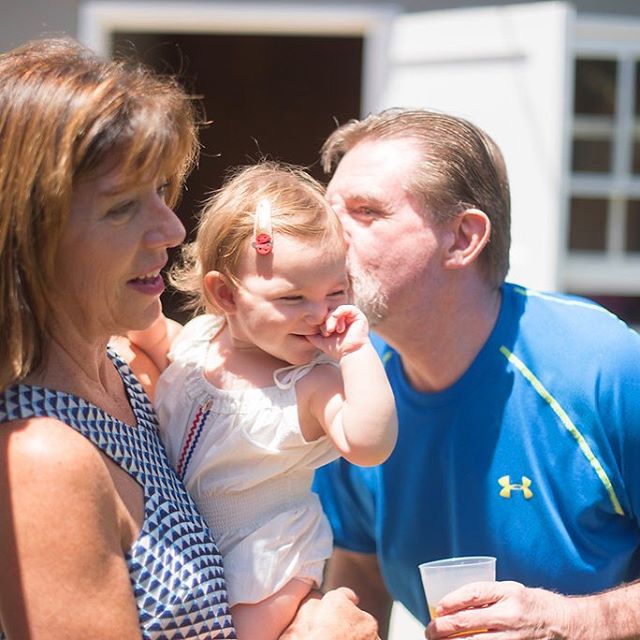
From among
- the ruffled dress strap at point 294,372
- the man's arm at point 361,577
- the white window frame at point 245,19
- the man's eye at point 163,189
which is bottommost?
the man's arm at point 361,577

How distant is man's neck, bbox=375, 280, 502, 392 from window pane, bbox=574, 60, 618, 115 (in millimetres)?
3589

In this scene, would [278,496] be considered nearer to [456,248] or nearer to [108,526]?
[108,526]

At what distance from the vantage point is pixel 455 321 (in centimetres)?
279

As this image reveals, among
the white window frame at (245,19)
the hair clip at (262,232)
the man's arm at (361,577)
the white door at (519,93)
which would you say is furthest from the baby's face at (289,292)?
the white window frame at (245,19)

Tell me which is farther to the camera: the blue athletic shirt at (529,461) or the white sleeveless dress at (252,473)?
the blue athletic shirt at (529,461)

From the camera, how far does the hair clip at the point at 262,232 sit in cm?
206

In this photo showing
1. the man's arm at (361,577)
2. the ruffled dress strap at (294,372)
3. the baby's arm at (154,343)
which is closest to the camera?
the ruffled dress strap at (294,372)

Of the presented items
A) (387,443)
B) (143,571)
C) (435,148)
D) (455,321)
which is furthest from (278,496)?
(435,148)

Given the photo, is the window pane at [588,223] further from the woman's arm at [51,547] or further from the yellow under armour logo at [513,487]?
the woman's arm at [51,547]

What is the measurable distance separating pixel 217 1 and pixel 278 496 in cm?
405

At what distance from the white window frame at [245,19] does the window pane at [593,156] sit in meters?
1.39

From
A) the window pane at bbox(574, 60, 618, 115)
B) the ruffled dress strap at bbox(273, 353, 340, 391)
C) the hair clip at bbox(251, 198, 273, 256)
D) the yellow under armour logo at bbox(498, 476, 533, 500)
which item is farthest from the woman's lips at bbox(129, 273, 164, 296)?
the window pane at bbox(574, 60, 618, 115)

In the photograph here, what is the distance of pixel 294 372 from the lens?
7.07ft

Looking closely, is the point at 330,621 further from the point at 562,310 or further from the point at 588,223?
the point at 588,223
